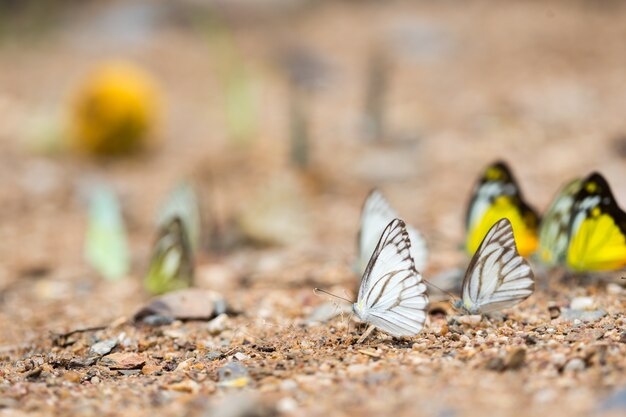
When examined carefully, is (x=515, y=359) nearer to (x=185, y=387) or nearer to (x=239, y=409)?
(x=239, y=409)

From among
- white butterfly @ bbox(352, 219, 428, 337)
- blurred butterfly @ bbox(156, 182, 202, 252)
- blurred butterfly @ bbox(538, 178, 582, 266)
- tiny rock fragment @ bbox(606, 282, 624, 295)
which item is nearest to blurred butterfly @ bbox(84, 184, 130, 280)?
blurred butterfly @ bbox(156, 182, 202, 252)

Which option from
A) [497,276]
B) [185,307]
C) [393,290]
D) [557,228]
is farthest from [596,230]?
[185,307]

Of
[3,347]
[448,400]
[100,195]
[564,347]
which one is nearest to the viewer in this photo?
[448,400]

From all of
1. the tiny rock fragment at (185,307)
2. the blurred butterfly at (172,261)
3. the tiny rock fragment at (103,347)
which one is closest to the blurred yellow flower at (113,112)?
the blurred butterfly at (172,261)

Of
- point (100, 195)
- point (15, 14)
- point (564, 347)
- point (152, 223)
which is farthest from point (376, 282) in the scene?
point (15, 14)

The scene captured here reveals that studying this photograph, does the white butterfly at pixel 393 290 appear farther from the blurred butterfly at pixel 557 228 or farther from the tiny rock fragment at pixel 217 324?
the blurred butterfly at pixel 557 228

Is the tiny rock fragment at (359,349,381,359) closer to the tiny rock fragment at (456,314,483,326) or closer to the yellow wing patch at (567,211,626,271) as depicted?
the tiny rock fragment at (456,314,483,326)

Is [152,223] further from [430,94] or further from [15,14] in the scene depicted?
[15,14]
